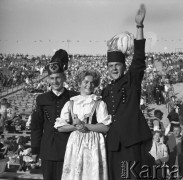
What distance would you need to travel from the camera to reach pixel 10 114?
13812mm

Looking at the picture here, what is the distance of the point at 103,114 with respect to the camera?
335cm

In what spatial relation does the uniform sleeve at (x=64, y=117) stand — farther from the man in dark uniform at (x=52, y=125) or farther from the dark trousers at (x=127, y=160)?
the dark trousers at (x=127, y=160)

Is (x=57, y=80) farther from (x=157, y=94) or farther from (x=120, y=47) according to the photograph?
(x=157, y=94)

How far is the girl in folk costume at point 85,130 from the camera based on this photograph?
10.8 feet

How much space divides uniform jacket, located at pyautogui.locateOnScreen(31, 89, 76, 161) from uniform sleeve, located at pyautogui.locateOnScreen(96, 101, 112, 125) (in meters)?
0.43

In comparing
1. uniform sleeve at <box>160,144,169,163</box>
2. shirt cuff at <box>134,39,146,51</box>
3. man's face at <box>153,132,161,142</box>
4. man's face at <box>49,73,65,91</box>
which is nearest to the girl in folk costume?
man's face at <box>49,73,65,91</box>

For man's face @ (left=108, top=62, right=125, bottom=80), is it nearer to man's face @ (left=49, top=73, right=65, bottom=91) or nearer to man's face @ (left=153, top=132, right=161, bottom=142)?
man's face @ (left=49, top=73, right=65, bottom=91)

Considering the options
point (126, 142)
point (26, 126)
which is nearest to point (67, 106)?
point (126, 142)

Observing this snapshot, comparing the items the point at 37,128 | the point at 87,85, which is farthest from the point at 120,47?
the point at 37,128

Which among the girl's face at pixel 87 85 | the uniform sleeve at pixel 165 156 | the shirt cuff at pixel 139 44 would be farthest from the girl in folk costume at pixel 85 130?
the uniform sleeve at pixel 165 156

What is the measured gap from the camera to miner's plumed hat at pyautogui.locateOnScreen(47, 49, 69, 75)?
148 inches

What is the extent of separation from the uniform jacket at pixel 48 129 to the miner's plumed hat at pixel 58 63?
→ 22 centimetres

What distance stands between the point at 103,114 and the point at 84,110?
175 mm

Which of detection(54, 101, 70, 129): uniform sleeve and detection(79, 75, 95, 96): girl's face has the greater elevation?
detection(79, 75, 95, 96): girl's face
